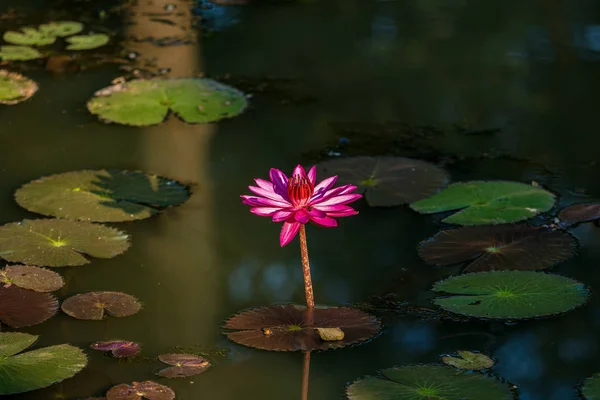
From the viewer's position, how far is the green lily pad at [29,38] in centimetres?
459

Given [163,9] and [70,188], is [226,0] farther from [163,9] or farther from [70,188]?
[70,188]

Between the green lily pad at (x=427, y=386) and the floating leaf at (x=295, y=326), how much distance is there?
0.17m

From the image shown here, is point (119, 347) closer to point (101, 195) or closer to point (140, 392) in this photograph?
point (140, 392)

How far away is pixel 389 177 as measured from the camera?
3.18 meters

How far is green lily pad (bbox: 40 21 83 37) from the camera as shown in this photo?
4.74 metres

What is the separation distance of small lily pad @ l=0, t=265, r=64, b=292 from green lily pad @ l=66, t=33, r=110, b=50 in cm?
223

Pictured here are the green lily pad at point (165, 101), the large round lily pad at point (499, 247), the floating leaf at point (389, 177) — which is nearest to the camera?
the large round lily pad at point (499, 247)

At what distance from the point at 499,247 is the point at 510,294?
306mm

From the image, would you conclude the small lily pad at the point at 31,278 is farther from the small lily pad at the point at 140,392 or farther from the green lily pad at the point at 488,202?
the green lily pad at the point at 488,202

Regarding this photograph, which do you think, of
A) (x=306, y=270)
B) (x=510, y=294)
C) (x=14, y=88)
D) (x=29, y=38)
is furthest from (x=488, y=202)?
(x=29, y=38)

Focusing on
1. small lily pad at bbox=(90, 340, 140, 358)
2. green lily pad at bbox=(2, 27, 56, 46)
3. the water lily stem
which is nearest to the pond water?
small lily pad at bbox=(90, 340, 140, 358)

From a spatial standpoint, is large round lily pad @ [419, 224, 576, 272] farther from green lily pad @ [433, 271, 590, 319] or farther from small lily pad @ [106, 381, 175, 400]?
small lily pad @ [106, 381, 175, 400]

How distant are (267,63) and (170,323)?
7.30 feet

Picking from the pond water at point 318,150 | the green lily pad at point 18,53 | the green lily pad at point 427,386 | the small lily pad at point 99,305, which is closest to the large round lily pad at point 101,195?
the pond water at point 318,150
